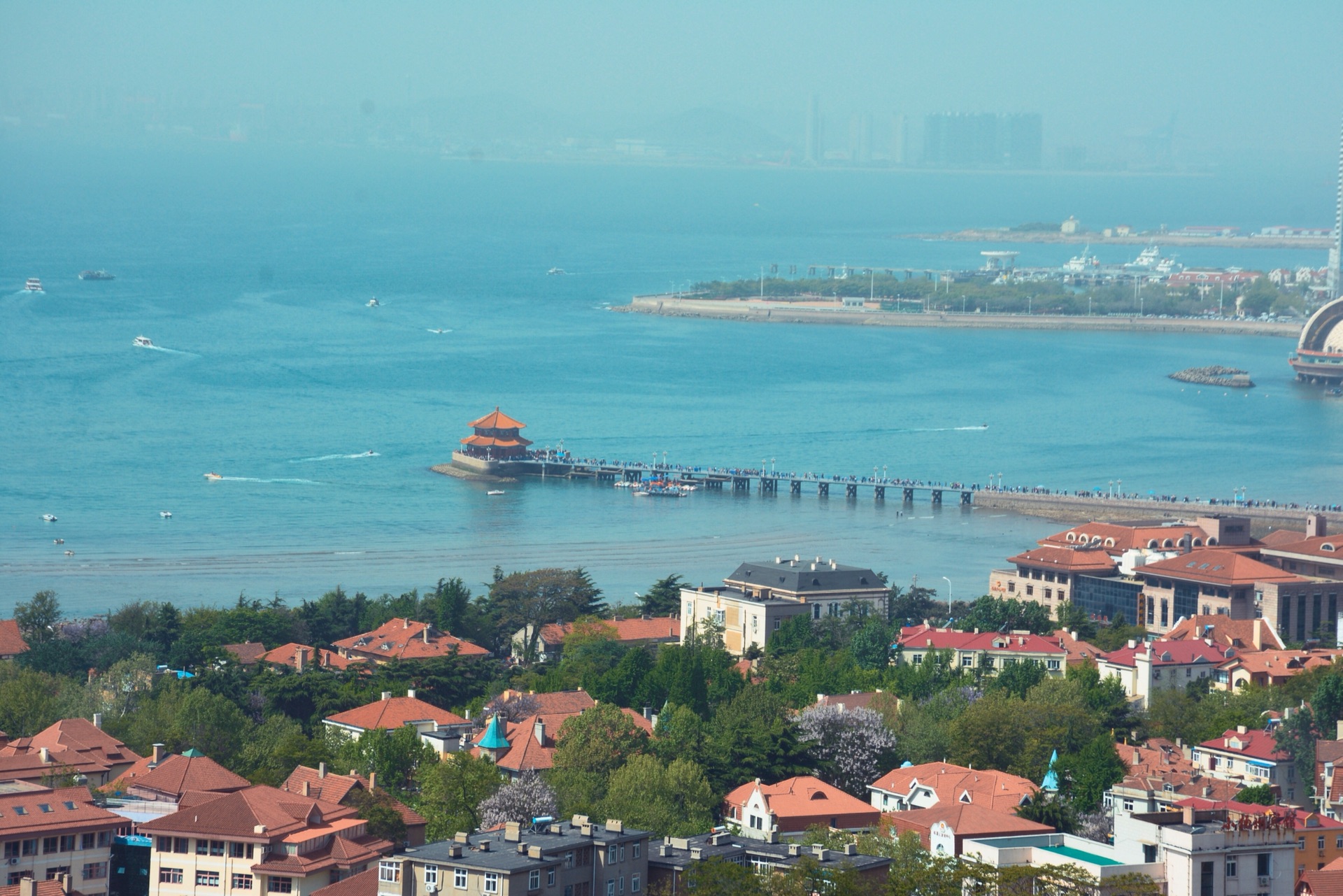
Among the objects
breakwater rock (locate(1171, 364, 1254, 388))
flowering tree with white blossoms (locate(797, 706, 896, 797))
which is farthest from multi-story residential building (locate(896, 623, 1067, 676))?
breakwater rock (locate(1171, 364, 1254, 388))

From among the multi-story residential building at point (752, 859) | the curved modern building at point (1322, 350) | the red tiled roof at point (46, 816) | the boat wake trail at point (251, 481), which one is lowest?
the boat wake trail at point (251, 481)

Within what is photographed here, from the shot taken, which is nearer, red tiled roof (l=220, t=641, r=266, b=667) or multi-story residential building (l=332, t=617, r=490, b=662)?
red tiled roof (l=220, t=641, r=266, b=667)

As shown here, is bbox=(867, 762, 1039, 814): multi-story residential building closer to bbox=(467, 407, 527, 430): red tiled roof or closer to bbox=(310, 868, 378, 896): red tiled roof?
bbox=(310, 868, 378, 896): red tiled roof

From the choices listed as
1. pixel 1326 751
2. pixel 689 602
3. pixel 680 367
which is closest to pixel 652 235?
pixel 680 367

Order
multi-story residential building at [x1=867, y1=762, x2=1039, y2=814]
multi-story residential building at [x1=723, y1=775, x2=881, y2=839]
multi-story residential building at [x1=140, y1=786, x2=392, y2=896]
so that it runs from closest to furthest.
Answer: multi-story residential building at [x1=140, y1=786, x2=392, y2=896] < multi-story residential building at [x1=723, y1=775, x2=881, y2=839] < multi-story residential building at [x1=867, y1=762, x2=1039, y2=814]

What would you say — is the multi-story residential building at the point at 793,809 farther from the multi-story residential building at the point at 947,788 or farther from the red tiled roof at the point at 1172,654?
the red tiled roof at the point at 1172,654

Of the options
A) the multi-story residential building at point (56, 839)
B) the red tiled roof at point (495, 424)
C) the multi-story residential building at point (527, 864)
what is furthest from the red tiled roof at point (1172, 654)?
the red tiled roof at point (495, 424)

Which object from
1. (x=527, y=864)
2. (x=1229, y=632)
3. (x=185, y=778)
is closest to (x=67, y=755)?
(x=185, y=778)
